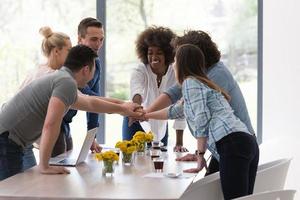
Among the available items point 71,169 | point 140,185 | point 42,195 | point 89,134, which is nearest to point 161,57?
point 89,134

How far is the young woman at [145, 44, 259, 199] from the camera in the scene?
3125 mm

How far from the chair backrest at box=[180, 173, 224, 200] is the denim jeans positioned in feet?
0.35

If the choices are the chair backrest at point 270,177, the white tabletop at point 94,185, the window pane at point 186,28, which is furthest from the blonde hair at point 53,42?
the window pane at point 186,28

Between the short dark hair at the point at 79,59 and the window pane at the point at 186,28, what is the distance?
245 centimetres

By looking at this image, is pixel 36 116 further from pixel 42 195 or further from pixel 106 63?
pixel 106 63

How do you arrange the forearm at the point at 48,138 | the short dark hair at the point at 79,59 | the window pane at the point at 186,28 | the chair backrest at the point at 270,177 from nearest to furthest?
1. the forearm at the point at 48,138
2. the short dark hair at the point at 79,59
3. the chair backrest at the point at 270,177
4. the window pane at the point at 186,28

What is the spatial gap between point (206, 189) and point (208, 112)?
1.32 ft

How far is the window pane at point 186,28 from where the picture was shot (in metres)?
5.71

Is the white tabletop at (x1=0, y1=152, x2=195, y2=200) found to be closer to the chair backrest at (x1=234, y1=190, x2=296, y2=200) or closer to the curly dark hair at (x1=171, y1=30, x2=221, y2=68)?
the chair backrest at (x1=234, y1=190, x2=296, y2=200)

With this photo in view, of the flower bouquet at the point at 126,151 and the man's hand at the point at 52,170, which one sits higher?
the flower bouquet at the point at 126,151

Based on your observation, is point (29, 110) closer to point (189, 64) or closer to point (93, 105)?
point (93, 105)

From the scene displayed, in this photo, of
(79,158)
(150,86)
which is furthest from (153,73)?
(79,158)

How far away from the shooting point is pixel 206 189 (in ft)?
10.6

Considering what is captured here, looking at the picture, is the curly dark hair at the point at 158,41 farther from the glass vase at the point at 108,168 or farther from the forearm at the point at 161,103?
the glass vase at the point at 108,168
